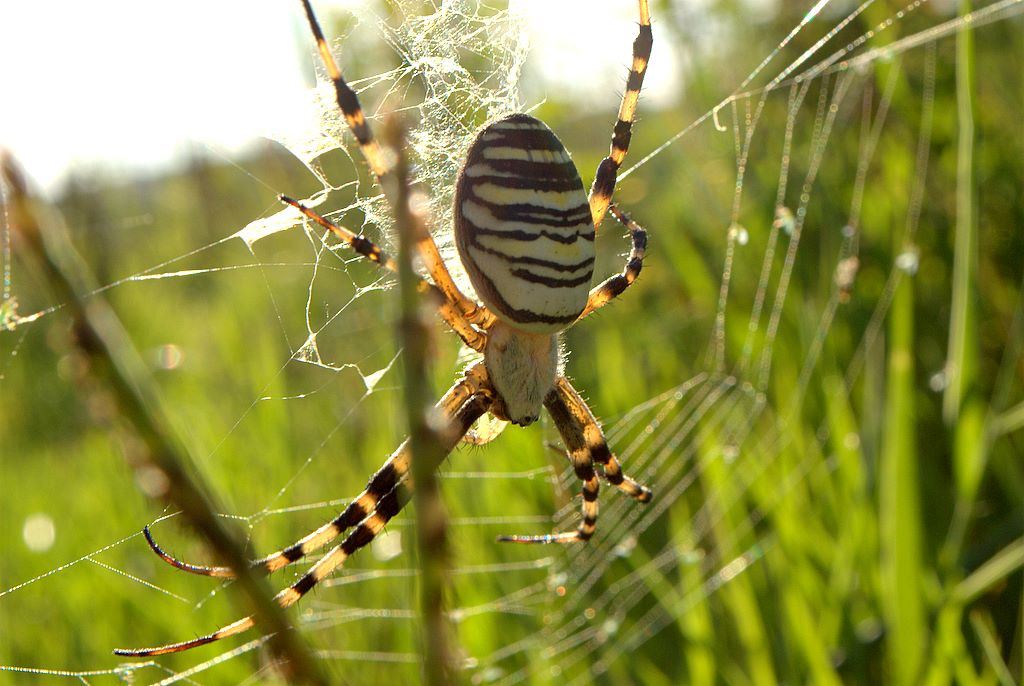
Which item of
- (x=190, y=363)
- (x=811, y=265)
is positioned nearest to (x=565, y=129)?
(x=190, y=363)

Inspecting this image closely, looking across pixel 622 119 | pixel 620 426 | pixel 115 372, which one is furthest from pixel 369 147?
pixel 115 372

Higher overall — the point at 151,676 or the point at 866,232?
the point at 866,232

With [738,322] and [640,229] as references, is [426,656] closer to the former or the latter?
[640,229]

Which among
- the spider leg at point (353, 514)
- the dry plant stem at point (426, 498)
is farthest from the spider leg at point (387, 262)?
the dry plant stem at point (426, 498)

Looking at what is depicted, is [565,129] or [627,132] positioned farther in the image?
[565,129]

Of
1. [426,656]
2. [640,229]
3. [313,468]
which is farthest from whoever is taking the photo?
[313,468]

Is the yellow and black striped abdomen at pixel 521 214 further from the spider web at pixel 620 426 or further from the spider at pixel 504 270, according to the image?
the spider web at pixel 620 426

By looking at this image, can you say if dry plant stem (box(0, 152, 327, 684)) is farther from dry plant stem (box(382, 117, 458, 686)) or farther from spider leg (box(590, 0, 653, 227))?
spider leg (box(590, 0, 653, 227))
